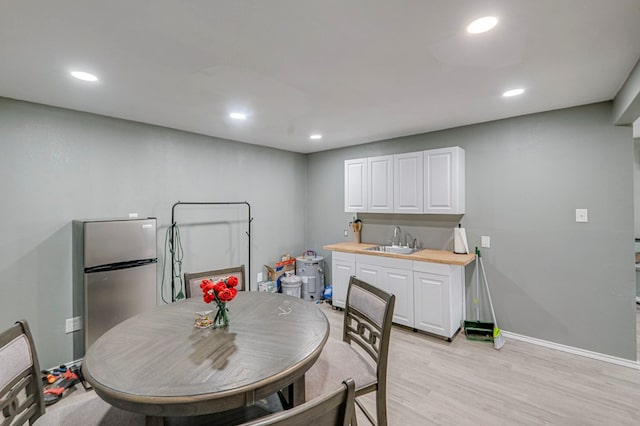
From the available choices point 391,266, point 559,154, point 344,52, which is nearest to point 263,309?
point 344,52

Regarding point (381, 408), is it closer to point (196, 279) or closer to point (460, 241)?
point (196, 279)

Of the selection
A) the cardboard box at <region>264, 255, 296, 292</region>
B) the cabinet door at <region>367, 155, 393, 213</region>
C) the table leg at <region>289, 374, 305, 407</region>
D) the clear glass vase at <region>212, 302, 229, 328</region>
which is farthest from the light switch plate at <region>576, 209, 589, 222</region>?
the cardboard box at <region>264, 255, 296, 292</region>

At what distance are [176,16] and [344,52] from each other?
935 millimetres

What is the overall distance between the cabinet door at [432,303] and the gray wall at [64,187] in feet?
8.58

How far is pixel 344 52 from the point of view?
5.95ft

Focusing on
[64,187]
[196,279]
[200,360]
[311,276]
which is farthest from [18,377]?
[311,276]

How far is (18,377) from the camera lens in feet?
4.39

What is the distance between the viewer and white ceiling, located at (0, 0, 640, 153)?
143 cm

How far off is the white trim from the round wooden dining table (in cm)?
263

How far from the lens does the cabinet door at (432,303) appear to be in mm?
3131

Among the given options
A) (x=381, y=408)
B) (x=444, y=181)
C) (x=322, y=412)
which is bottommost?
(x=381, y=408)

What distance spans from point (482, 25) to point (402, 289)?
268cm

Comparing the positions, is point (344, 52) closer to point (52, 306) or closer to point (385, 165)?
point (385, 165)

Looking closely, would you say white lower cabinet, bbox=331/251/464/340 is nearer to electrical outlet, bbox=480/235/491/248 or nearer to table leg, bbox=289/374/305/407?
electrical outlet, bbox=480/235/491/248
